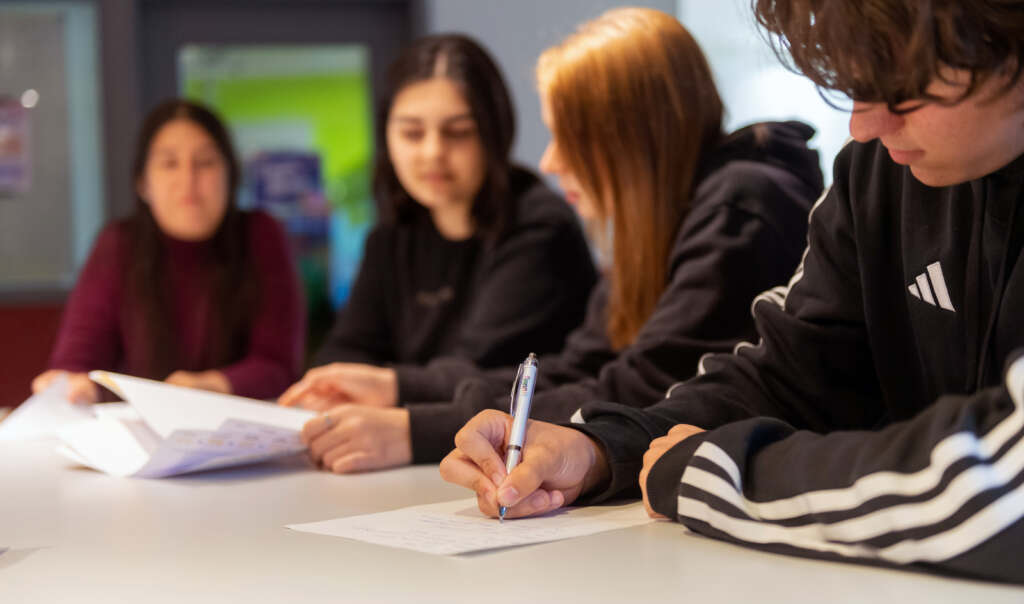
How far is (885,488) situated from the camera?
771mm

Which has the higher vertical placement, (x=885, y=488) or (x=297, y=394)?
(x=885, y=488)

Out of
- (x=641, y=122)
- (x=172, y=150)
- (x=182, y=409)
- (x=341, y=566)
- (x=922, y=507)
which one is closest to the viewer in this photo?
(x=922, y=507)

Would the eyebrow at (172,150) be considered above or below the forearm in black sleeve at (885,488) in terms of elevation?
above

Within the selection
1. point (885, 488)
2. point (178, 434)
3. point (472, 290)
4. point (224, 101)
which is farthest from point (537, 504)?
point (224, 101)

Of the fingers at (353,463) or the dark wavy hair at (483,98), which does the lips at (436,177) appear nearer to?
the dark wavy hair at (483,98)

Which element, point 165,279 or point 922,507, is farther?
point 165,279

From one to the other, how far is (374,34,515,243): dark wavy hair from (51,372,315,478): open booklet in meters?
0.80

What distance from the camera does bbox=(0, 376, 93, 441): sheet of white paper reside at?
168cm

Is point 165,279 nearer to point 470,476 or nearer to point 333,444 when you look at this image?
point 333,444

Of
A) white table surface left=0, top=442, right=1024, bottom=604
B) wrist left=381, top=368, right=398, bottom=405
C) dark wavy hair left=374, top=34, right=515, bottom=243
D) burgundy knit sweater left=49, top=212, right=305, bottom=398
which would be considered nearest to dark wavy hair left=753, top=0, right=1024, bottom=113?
white table surface left=0, top=442, right=1024, bottom=604

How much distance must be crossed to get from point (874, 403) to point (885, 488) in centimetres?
44

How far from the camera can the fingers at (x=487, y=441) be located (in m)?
1.00

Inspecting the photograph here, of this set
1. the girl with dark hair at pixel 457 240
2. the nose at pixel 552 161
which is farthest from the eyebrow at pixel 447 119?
the nose at pixel 552 161

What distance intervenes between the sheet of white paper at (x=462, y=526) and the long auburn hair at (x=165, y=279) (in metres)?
1.55
